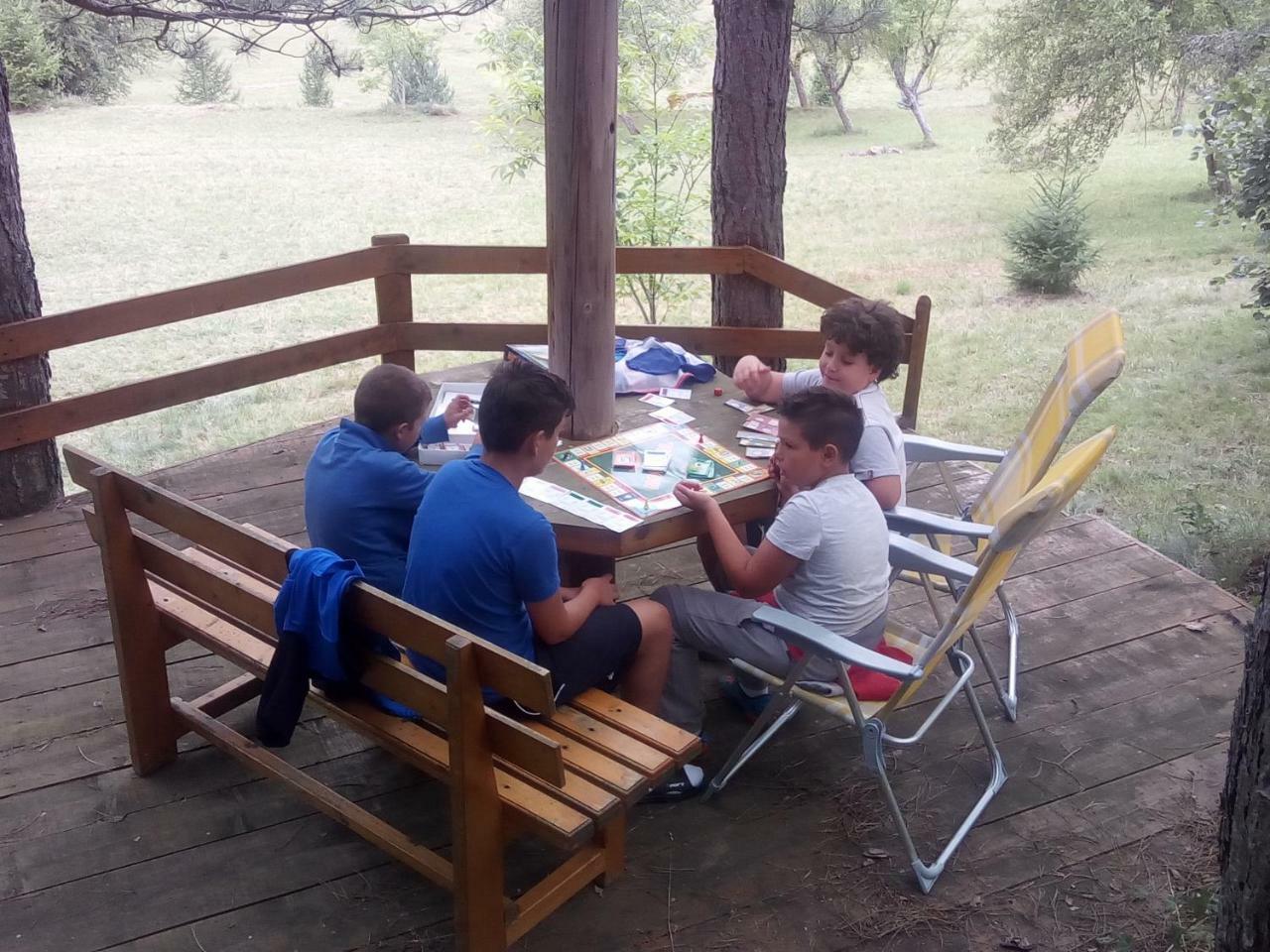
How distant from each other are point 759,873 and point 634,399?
1.55m

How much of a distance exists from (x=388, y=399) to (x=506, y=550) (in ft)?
2.14

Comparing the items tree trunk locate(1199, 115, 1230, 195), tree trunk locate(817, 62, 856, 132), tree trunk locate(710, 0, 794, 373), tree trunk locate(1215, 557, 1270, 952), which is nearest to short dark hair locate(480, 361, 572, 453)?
tree trunk locate(1215, 557, 1270, 952)

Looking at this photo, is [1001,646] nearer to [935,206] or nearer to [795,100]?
[935,206]

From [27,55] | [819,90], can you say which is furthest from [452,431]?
[819,90]

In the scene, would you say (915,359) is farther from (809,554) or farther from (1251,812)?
(1251,812)

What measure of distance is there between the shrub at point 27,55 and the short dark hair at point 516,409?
1442cm

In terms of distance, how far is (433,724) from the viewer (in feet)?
7.63

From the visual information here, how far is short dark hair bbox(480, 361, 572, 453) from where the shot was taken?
92.2 inches

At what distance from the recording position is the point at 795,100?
2772 centimetres

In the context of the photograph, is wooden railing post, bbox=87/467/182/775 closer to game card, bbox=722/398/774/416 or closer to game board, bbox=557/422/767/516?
game board, bbox=557/422/767/516

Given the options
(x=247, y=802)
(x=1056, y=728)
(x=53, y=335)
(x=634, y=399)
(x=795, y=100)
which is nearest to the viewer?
(x=247, y=802)

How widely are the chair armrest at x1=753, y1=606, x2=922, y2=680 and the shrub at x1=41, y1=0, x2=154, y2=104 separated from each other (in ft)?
44.6

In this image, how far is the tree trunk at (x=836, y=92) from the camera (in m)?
22.5

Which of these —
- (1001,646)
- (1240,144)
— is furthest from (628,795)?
(1240,144)
